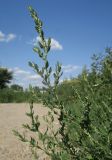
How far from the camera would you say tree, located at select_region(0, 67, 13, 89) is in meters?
60.8

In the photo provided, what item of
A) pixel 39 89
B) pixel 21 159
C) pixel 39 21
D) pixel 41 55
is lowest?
pixel 21 159

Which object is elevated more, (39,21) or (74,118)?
(39,21)

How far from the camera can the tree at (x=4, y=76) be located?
60844 millimetres

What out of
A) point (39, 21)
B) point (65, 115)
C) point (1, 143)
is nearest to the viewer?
point (39, 21)

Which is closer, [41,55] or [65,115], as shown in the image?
[41,55]

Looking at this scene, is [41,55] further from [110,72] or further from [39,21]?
[110,72]

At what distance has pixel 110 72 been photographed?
294 cm

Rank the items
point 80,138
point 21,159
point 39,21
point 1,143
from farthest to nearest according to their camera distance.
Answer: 1. point 1,143
2. point 21,159
3. point 80,138
4. point 39,21

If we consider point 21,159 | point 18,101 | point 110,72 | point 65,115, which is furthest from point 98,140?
point 18,101

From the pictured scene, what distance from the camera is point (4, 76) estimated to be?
61.7m

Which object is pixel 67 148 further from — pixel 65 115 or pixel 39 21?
pixel 39 21

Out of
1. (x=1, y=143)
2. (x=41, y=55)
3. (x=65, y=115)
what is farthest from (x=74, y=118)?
(x=1, y=143)

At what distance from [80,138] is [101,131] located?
29cm

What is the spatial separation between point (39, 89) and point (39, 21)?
0.55 m
